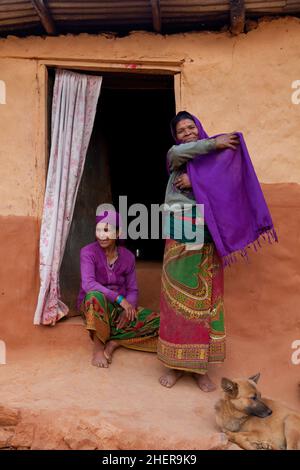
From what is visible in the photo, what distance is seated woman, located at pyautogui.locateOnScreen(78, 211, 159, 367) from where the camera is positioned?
3.62 metres

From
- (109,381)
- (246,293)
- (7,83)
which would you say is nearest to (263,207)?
(246,293)

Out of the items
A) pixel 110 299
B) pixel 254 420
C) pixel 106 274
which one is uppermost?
pixel 106 274

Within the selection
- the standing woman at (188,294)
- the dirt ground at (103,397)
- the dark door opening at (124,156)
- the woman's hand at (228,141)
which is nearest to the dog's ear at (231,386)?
the dirt ground at (103,397)

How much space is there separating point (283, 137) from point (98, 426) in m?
2.64

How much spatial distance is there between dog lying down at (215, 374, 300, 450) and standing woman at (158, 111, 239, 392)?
517 mm

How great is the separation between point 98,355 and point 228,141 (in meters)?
1.88

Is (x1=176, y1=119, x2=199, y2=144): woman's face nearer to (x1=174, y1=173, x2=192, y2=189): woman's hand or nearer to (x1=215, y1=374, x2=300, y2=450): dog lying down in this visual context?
(x1=174, y1=173, x2=192, y2=189): woman's hand

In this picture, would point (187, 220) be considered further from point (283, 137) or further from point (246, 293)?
point (283, 137)

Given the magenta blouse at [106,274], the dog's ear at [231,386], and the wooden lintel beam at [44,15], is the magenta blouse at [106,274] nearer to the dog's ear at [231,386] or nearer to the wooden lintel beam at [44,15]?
the dog's ear at [231,386]

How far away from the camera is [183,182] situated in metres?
3.31

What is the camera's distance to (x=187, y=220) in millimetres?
3291

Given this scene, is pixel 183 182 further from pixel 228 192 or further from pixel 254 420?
pixel 254 420

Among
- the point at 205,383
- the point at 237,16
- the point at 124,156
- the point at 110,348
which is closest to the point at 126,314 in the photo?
the point at 110,348

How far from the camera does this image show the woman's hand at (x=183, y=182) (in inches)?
130
